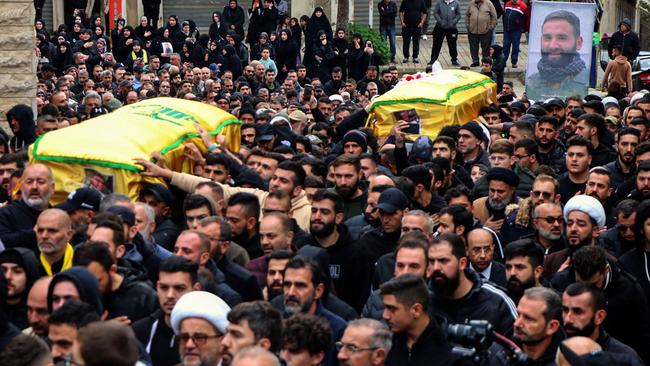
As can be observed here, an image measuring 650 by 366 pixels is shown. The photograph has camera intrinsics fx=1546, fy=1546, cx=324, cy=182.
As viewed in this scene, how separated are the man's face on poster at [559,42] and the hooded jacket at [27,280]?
12029mm

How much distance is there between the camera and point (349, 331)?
730 cm

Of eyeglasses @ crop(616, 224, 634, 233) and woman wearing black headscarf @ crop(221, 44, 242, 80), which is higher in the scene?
eyeglasses @ crop(616, 224, 634, 233)

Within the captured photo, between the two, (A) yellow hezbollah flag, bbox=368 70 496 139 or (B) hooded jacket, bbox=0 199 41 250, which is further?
(A) yellow hezbollah flag, bbox=368 70 496 139

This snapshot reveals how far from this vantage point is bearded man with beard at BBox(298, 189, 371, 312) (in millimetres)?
10047

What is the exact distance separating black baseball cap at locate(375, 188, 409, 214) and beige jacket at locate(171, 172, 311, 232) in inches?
37.7

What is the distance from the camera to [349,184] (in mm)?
11586

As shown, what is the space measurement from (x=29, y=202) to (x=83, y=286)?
9.77 feet

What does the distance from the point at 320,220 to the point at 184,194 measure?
70.8 inches

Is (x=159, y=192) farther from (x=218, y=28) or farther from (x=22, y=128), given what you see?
(x=218, y=28)

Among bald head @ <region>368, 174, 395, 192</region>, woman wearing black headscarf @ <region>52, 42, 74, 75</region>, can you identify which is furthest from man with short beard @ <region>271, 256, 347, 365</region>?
woman wearing black headscarf @ <region>52, 42, 74, 75</region>

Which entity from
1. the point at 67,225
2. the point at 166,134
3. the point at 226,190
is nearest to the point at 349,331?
the point at 67,225

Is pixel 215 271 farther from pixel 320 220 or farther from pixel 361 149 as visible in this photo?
pixel 361 149

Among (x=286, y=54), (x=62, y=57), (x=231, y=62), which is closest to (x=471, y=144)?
(x=62, y=57)

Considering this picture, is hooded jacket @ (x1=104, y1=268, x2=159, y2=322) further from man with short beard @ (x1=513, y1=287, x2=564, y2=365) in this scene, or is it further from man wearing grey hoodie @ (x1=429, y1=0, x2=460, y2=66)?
man wearing grey hoodie @ (x1=429, y1=0, x2=460, y2=66)
